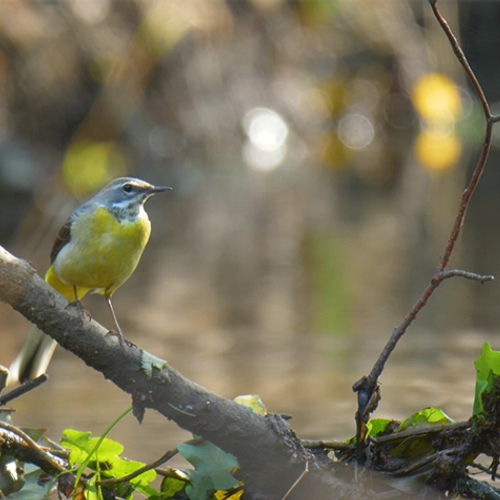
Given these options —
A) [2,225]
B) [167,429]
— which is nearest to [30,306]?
[167,429]

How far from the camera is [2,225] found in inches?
412

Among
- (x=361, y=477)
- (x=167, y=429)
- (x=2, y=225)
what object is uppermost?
(x=361, y=477)

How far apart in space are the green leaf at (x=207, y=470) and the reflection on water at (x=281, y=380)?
0.97 m

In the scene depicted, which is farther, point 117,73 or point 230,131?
point 230,131

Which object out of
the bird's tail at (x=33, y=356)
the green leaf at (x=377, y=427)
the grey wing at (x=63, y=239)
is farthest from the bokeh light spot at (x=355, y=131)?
the green leaf at (x=377, y=427)

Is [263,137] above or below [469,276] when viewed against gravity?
below

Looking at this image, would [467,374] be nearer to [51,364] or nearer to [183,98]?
[51,364]

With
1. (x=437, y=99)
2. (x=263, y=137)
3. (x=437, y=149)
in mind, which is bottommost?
(x=263, y=137)

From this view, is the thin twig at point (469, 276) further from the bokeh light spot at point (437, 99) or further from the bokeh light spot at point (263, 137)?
the bokeh light spot at point (437, 99)

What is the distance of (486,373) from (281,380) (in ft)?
8.63

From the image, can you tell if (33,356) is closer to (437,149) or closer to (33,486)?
(33,486)

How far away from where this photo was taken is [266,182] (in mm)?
14820

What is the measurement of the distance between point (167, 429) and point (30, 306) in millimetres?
1669

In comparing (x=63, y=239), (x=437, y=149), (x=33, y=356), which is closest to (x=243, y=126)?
(x=437, y=149)
